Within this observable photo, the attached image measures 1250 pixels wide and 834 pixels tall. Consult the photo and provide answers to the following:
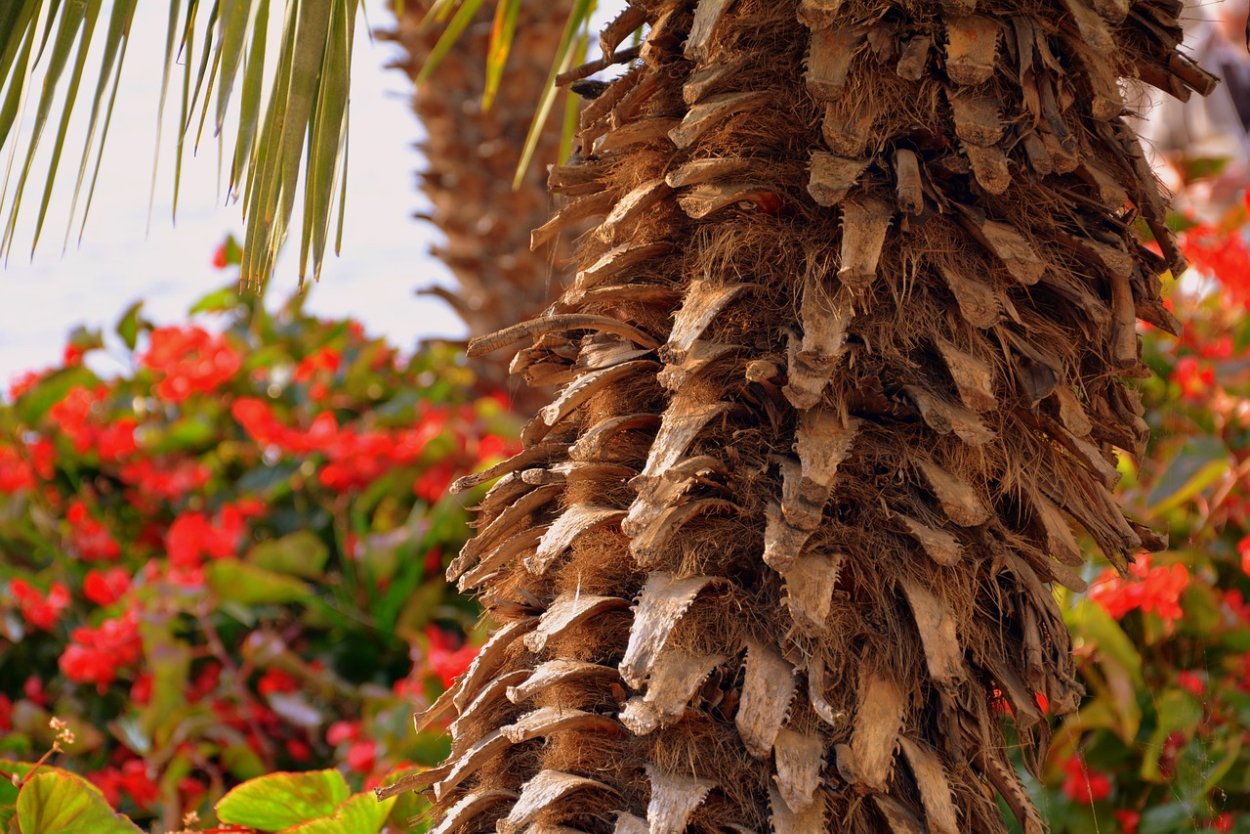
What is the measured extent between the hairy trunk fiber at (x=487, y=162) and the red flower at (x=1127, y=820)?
2.08 m

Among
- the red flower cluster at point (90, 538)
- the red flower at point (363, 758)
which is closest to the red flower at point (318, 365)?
the red flower cluster at point (90, 538)

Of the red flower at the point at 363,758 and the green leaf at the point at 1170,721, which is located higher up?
the green leaf at the point at 1170,721

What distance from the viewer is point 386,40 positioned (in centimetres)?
406

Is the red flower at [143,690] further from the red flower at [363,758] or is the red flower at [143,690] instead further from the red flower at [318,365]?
the red flower at [318,365]

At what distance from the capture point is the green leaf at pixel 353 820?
57.3 inches

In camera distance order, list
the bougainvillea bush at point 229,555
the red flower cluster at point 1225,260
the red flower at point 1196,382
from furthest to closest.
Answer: the red flower cluster at point 1225,260 → the red flower at point 1196,382 → the bougainvillea bush at point 229,555

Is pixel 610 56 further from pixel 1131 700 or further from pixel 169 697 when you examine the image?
pixel 169 697

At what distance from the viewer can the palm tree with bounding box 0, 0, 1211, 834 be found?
118cm

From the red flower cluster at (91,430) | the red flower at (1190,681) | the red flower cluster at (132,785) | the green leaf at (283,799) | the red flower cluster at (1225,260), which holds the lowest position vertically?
the red flower cluster at (132,785)

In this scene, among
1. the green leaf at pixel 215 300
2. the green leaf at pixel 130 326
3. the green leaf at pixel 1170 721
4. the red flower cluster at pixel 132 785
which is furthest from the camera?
the green leaf at pixel 215 300

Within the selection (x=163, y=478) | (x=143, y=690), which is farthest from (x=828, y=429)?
(x=163, y=478)

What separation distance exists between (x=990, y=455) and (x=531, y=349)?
1.71 ft

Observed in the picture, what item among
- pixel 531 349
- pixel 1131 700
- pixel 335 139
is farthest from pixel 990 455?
pixel 1131 700

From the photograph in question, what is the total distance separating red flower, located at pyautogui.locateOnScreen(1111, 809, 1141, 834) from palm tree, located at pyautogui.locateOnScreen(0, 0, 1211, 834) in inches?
52.4
